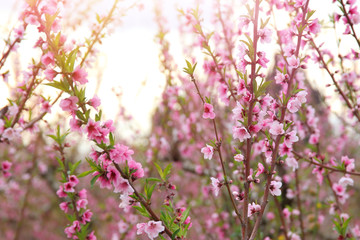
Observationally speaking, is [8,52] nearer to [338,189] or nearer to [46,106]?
[46,106]

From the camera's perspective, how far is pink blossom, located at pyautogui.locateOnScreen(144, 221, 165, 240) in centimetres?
177

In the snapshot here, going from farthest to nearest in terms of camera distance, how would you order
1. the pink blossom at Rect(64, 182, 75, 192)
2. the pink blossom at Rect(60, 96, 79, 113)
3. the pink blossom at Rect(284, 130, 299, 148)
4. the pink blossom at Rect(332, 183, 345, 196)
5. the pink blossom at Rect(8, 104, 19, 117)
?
the pink blossom at Rect(332, 183, 345, 196) → the pink blossom at Rect(8, 104, 19, 117) → the pink blossom at Rect(64, 182, 75, 192) → the pink blossom at Rect(284, 130, 299, 148) → the pink blossom at Rect(60, 96, 79, 113)

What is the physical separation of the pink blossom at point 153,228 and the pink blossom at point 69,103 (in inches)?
29.6

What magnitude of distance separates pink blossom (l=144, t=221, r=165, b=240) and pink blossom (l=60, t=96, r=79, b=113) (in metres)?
0.75

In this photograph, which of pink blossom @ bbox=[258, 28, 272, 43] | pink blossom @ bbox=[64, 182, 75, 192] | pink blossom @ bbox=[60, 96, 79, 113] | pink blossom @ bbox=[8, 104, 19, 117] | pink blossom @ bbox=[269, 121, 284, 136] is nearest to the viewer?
pink blossom @ bbox=[60, 96, 79, 113]

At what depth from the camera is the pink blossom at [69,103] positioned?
174 cm

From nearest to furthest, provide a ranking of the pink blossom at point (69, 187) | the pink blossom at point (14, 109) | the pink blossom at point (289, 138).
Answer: the pink blossom at point (289, 138) < the pink blossom at point (69, 187) < the pink blossom at point (14, 109)

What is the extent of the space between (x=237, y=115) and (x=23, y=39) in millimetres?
2216

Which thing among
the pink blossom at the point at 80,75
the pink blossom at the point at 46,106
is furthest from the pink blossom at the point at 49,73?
the pink blossom at the point at 46,106

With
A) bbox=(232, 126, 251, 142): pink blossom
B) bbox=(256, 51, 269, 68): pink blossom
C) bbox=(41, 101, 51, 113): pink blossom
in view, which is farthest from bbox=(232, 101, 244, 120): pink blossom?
bbox=(41, 101, 51, 113): pink blossom

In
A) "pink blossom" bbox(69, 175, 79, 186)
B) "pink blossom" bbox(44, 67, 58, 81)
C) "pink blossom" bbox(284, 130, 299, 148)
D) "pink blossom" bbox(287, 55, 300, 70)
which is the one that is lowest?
"pink blossom" bbox(69, 175, 79, 186)

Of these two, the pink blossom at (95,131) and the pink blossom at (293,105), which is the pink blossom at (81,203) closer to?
the pink blossom at (95,131)

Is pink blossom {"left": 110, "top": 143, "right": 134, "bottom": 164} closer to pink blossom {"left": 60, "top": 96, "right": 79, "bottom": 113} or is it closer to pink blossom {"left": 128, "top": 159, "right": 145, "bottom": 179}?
pink blossom {"left": 128, "top": 159, "right": 145, "bottom": 179}

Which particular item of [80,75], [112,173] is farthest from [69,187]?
[80,75]
